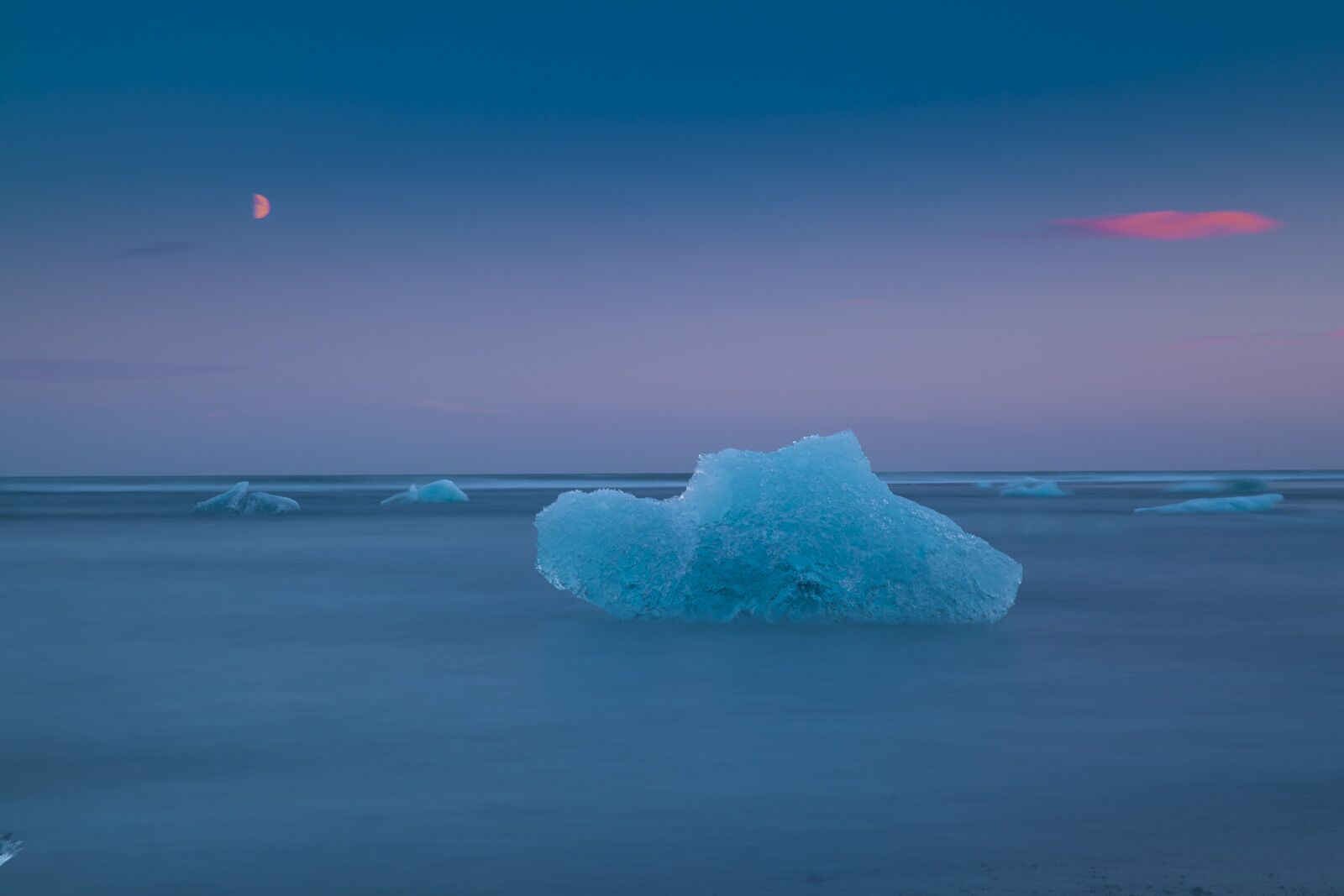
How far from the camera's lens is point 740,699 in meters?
5.73

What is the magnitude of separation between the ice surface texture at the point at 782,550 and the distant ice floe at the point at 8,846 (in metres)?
4.64

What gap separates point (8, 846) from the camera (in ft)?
11.5

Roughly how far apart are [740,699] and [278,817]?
2.45m

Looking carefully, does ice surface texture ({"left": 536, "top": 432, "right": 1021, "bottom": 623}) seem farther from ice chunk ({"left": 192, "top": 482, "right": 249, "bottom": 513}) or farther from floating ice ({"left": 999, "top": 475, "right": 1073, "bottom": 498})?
floating ice ({"left": 999, "top": 475, "right": 1073, "bottom": 498})

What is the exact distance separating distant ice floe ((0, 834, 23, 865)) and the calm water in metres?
0.04

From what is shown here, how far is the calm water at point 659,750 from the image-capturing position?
132 inches

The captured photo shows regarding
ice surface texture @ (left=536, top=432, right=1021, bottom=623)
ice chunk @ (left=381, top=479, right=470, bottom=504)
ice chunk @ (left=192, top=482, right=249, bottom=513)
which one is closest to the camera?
ice surface texture @ (left=536, top=432, right=1021, bottom=623)

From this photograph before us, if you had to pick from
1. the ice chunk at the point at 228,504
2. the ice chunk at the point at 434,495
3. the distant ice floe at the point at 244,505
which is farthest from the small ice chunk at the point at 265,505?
the ice chunk at the point at 434,495

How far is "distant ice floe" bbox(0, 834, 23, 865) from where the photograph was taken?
3.45m

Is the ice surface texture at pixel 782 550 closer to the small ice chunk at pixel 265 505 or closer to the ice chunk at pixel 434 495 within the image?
the small ice chunk at pixel 265 505

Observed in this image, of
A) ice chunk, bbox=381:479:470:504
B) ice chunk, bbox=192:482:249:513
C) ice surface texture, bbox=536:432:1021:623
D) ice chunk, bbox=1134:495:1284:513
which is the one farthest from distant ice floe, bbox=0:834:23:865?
ice chunk, bbox=381:479:470:504

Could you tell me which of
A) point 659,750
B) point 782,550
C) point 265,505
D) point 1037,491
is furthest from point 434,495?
point 659,750

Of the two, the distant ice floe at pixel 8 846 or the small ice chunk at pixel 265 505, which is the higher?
the distant ice floe at pixel 8 846

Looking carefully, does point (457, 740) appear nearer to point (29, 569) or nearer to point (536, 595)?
point (536, 595)
